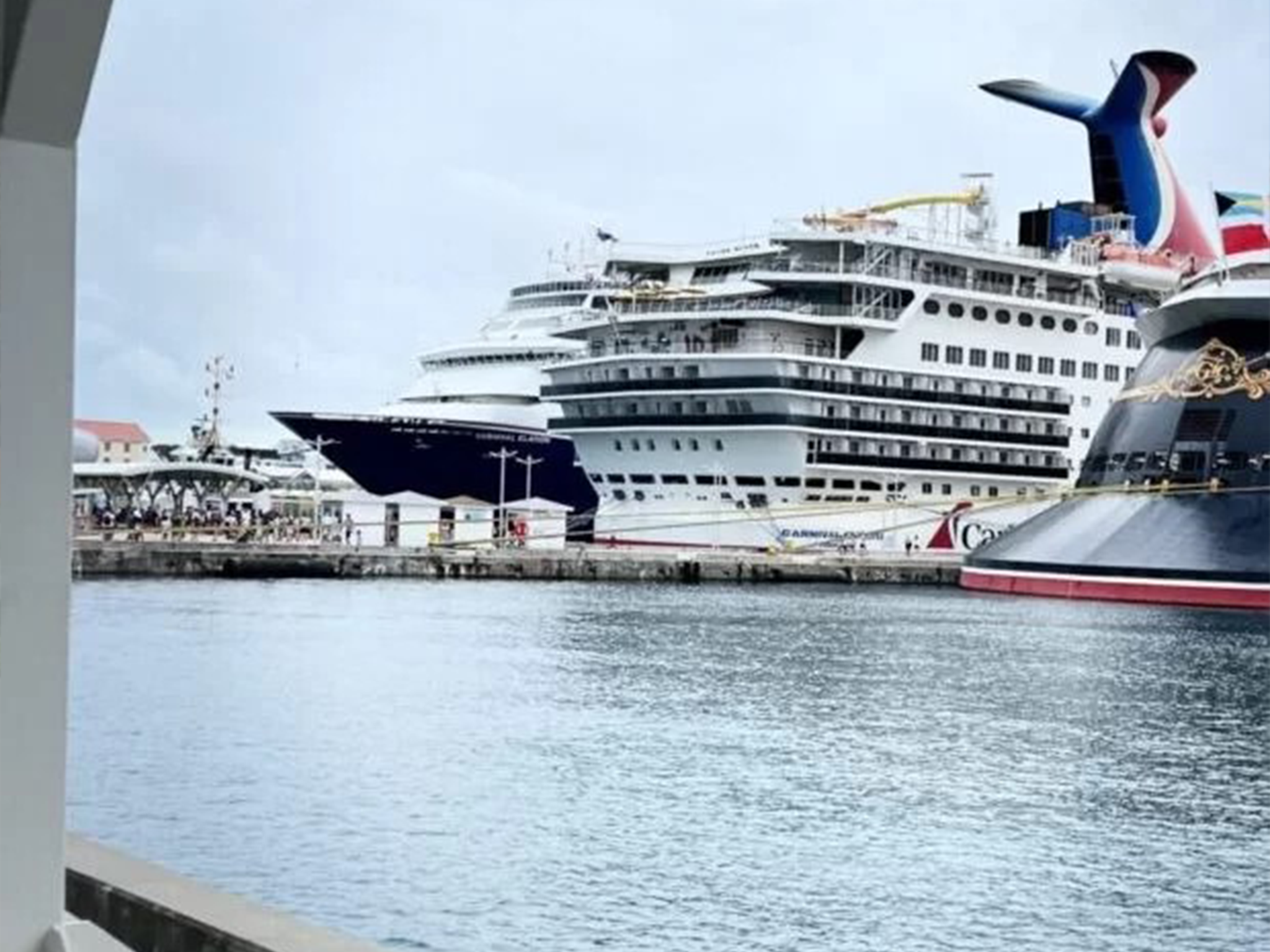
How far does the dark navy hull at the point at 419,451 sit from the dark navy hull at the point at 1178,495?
16.8 metres

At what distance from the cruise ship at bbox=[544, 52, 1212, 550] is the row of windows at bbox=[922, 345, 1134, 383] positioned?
62mm

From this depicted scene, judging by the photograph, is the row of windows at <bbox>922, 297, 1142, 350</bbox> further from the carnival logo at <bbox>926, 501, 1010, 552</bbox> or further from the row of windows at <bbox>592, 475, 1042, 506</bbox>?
the carnival logo at <bbox>926, 501, 1010, 552</bbox>

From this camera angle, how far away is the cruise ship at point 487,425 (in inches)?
2089

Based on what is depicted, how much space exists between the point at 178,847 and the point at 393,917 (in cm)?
244

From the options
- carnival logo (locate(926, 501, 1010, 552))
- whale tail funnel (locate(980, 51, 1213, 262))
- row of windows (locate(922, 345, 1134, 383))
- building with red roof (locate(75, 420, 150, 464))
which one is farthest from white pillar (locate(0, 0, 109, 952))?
building with red roof (locate(75, 420, 150, 464))

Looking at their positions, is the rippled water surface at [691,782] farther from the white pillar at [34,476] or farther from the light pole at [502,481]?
the light pole at [502,481]

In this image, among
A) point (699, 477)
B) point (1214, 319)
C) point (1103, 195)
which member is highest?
point (1103, 195)

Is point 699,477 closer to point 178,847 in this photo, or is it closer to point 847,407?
point 847,407

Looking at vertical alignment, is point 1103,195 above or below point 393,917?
above

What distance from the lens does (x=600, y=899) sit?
10633 mm

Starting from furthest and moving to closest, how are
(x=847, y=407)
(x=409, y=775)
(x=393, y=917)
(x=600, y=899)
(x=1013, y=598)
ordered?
(x=847, y=407), (x=1013, y=598), (x=409, y=775), (x=600, y=899), (x=393, y=917)

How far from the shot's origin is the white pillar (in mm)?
3270

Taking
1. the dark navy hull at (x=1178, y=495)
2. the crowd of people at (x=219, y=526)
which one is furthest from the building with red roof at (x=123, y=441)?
the dark navy hull at (x=1178, y=495)

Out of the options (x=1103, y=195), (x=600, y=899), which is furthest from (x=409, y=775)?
(x=1103, y=195)
